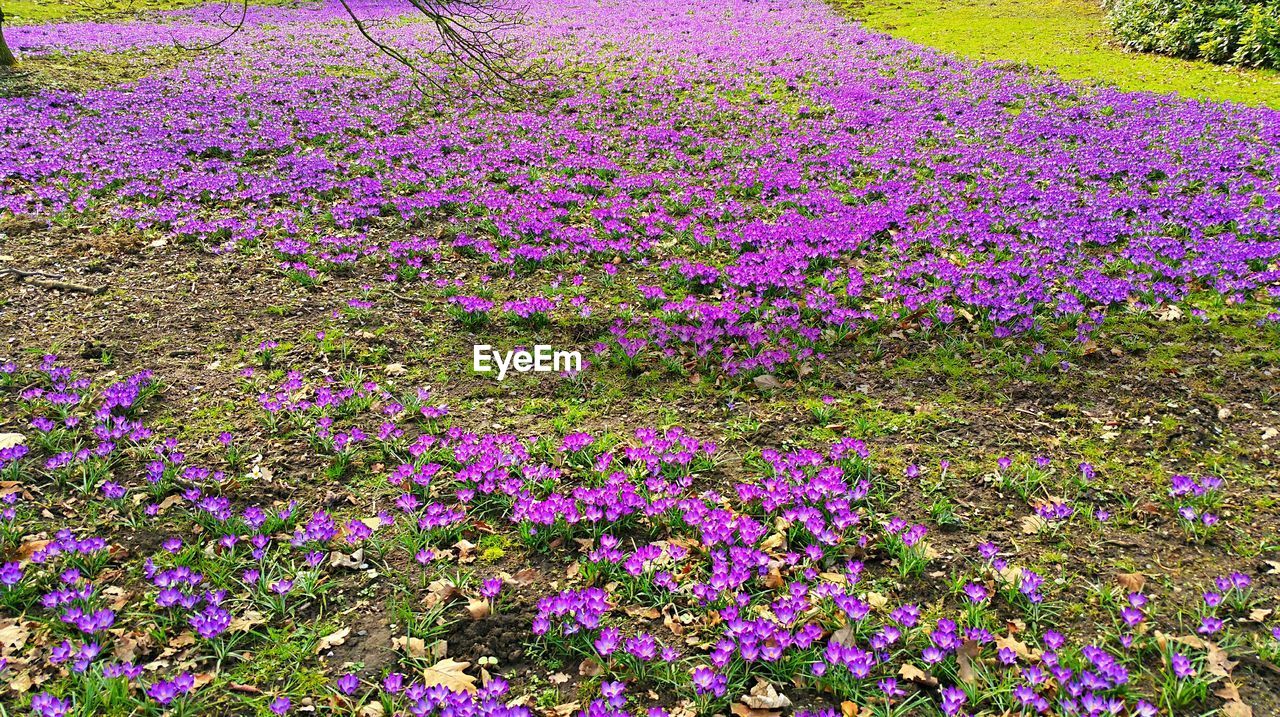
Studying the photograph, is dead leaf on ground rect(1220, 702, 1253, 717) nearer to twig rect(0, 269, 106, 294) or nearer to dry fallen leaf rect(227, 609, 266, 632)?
dry fallen leaf rect(227, 609, 266, 632)

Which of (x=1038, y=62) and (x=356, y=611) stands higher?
(x=1038, y=62)

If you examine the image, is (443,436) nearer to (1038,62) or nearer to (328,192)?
(328,192)

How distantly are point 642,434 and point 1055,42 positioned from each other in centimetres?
2465

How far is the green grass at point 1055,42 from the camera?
16.0 metres

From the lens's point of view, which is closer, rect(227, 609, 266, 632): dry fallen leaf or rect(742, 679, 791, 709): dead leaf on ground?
rect(742, 679, 791, 709): dead leaf on ground

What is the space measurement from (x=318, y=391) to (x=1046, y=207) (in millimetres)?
9001

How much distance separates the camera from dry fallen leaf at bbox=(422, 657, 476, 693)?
10.3 feet

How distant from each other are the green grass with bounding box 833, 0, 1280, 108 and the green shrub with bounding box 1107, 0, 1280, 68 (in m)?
0.36

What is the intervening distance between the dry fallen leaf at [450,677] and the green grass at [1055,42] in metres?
18.8

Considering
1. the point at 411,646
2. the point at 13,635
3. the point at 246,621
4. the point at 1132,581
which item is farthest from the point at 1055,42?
the point at 13,635

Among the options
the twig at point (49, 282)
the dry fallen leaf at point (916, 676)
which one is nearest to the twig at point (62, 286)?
the twig at point (49, 282)

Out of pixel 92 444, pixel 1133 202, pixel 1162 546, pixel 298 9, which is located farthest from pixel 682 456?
pixel 298 9

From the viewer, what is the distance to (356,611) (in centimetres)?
352

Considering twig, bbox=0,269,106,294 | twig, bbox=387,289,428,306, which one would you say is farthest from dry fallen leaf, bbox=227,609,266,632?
twig, bbox=0,269,106,294
